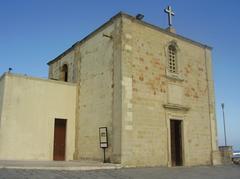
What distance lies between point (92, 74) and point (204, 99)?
600 centimetres

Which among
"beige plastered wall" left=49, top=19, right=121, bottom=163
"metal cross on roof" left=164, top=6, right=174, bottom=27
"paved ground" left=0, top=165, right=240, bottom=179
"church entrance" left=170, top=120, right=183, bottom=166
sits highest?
"metal cross on roof" left=164, top=6, right=174, bottom=27

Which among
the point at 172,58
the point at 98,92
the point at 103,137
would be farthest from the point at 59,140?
the point at 172,58

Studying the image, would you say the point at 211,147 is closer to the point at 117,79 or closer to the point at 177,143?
the point at 177,143

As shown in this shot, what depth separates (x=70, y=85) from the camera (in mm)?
14773

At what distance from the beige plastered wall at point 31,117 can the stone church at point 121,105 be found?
4 centimetres

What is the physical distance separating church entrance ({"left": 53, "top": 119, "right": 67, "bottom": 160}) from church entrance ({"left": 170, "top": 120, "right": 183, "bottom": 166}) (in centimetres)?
508

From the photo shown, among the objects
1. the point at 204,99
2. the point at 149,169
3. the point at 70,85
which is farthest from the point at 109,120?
the point at 204,99

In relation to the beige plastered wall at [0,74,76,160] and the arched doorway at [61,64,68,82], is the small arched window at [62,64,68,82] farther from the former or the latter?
the beige plastered wall at [0,74,76,160]

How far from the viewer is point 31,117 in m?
13.2

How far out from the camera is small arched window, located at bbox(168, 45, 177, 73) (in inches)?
568

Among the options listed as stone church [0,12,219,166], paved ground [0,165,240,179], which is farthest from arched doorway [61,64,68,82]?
paved ground [0,165,240,179]

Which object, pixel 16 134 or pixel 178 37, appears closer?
pixel 16 134

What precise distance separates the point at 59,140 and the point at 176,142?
5476mm

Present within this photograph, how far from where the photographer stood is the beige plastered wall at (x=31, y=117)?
1263 cm
